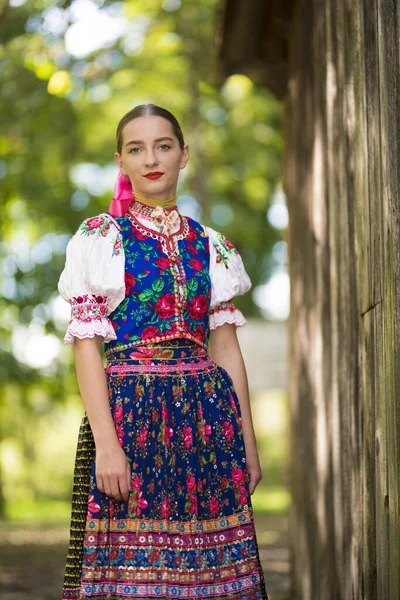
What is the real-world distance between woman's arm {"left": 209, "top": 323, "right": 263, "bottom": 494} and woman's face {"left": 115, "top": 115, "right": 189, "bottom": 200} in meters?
0.50

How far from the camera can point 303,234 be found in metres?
5.86

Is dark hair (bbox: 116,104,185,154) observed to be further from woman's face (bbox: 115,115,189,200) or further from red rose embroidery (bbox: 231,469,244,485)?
red rose embroidery (bbox: 231,469,244,485)

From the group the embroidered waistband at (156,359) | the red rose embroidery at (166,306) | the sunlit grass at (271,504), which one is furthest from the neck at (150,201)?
the sunlit grass at (271,504)

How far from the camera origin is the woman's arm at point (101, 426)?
9.02 feet

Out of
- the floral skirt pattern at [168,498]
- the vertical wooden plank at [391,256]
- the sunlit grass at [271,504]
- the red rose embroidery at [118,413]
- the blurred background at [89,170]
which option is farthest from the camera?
the sunlit grass at [271,504]

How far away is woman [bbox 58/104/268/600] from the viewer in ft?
9.05

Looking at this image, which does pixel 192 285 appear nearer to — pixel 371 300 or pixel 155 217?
pixel 155 217

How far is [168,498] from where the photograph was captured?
2807 mm

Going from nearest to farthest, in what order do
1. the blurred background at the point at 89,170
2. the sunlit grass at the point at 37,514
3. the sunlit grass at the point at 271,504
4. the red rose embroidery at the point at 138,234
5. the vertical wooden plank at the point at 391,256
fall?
the vertical wooden plank at the point at 391,256, the red rose embroidery at the point at 138,234, the blurred background at the point at 89,170, the sunlit grass at the point at 37,514, the sunlit grass at the point at 271,504

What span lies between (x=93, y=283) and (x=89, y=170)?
10.6m

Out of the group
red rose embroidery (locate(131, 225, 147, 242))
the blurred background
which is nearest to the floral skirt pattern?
red rose embroidery (locate(131, 225, 147, 242))

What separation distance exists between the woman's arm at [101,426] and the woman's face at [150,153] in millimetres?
528

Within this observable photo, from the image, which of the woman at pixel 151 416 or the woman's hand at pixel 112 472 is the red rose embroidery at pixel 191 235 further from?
the woman's hand at pixel 112 472

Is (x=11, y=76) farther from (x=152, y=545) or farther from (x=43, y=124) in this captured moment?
(x=152, y=545)
